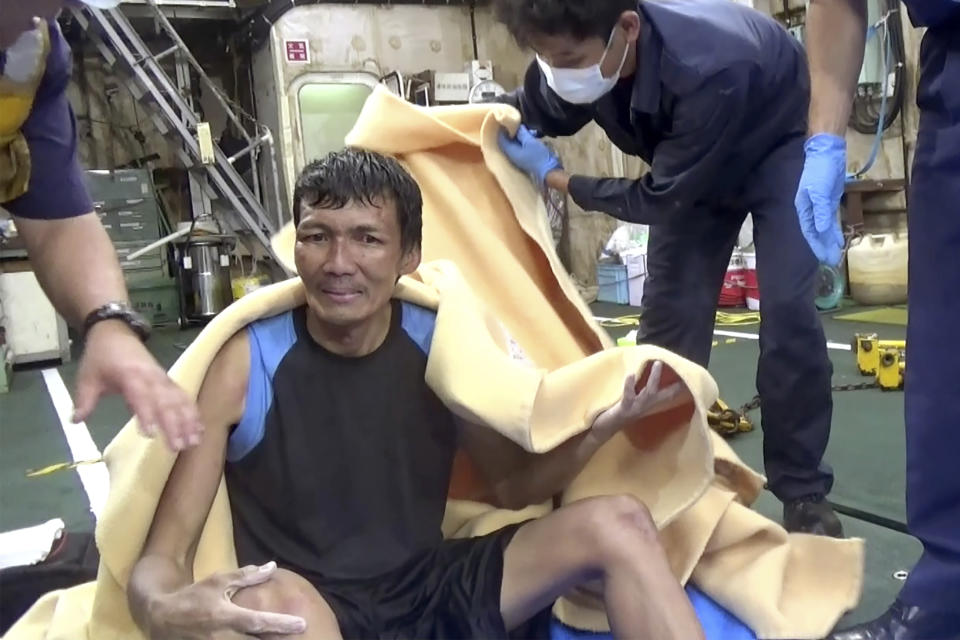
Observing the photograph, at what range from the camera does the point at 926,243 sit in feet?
4.47

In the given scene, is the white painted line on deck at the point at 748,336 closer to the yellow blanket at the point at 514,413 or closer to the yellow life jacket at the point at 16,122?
the yellow blanket at the point at 514,413

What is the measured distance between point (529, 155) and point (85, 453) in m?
2.06

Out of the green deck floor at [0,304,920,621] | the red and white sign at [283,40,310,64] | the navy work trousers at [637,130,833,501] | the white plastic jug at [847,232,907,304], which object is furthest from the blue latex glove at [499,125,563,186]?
the red and white sign at [283,40,310,64]

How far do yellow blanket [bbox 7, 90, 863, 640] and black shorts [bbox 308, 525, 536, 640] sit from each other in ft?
0.59

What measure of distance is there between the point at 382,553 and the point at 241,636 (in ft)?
1.04

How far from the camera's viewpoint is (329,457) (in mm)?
1465

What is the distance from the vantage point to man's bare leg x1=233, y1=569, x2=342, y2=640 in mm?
1225

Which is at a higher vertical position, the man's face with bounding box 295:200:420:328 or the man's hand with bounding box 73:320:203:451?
the man's face with bounding box 295:200:420:328

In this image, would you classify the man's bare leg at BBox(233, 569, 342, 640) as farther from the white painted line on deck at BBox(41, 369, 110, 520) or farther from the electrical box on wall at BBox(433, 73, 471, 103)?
the electrical box on wall at BBox(433, 73, 471, 103)

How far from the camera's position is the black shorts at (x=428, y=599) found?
1389 mm

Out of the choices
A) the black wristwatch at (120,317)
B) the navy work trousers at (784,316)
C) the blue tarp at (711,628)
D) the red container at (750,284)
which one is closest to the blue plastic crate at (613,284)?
the red container at (750,284)

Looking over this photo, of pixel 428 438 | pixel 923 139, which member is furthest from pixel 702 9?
pixel 428 438

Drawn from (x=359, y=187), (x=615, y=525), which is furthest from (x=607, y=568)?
(x=359, y=187)

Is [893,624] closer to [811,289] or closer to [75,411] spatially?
[811,289]
